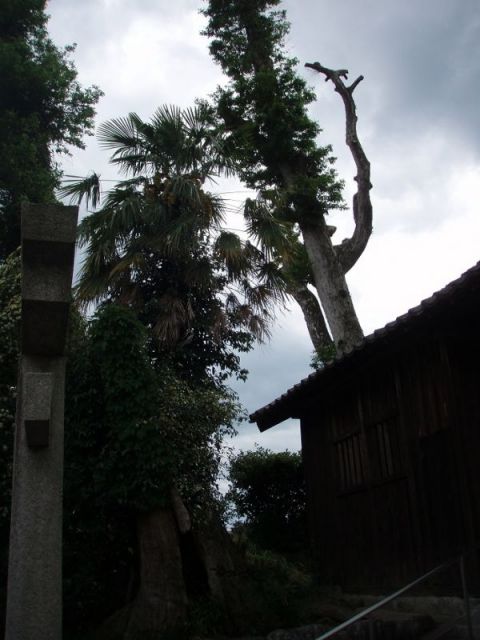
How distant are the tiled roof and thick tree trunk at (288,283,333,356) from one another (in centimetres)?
518

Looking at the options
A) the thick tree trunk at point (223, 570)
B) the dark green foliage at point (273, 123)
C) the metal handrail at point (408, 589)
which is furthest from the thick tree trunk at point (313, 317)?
the metal handrail at point (408, 589)

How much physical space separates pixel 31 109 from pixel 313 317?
10.2m

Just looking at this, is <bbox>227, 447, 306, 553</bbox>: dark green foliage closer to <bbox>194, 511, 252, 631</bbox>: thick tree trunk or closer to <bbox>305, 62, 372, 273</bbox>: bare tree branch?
<bbox>194, 511, 252, 631</bbox>: thick tree trunk

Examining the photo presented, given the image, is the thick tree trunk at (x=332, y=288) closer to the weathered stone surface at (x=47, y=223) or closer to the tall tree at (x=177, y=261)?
the tall tree at (x=177, y=261)

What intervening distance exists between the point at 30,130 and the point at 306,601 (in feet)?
47.5

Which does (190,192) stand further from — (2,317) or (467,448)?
(467,448)

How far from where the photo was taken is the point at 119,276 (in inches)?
513

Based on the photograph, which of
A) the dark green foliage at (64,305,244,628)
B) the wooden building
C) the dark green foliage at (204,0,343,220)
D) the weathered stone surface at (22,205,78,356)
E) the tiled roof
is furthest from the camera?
the dark green foliage at (204,0,343,220)

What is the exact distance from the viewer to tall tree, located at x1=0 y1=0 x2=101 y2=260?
1716 cm

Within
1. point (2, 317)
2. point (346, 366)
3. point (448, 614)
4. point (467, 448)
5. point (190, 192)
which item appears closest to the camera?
point (448, 614)

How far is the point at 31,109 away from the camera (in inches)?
754

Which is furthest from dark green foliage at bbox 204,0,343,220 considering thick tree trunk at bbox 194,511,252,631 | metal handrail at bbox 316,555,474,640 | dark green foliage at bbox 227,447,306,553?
metal handrail at bbox 316,555,474,640

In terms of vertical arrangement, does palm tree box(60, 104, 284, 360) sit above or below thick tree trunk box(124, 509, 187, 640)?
above

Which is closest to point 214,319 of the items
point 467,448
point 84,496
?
point 84,496
